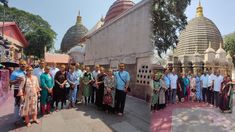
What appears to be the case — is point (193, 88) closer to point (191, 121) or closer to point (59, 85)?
point (191, 121)

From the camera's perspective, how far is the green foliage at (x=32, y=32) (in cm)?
3072

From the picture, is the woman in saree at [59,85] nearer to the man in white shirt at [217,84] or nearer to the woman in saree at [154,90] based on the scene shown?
the woman in saree at [154,90]

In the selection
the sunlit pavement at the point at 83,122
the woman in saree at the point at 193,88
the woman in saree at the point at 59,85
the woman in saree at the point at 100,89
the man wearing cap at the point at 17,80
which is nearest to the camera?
the sunlit pavement at the point at 83,122

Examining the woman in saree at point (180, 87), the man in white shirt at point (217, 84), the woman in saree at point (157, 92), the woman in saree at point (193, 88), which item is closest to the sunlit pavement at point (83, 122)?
the woman in saree at point (157, 92)

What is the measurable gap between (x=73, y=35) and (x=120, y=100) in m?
44.6

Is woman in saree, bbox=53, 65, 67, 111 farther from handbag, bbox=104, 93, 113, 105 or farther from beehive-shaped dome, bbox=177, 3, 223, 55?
beehive-shaped dome, bbox=177, 3, 223, 55

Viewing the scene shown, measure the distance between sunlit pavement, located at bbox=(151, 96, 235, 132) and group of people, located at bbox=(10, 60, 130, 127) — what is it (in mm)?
1205

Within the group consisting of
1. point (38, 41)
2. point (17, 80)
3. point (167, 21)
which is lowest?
point (17, 80)

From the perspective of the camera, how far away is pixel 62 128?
179 inches

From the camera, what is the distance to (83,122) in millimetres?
5051

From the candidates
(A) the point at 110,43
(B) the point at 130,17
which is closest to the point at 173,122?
(B) the point at 130,17

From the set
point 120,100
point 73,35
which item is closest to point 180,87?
point 120,100

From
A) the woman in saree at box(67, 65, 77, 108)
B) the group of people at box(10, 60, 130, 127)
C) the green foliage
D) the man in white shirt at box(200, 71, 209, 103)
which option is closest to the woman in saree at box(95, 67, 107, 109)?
the group of people at box(10, 60, 130, 127)

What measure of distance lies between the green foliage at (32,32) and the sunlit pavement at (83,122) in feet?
88.4
